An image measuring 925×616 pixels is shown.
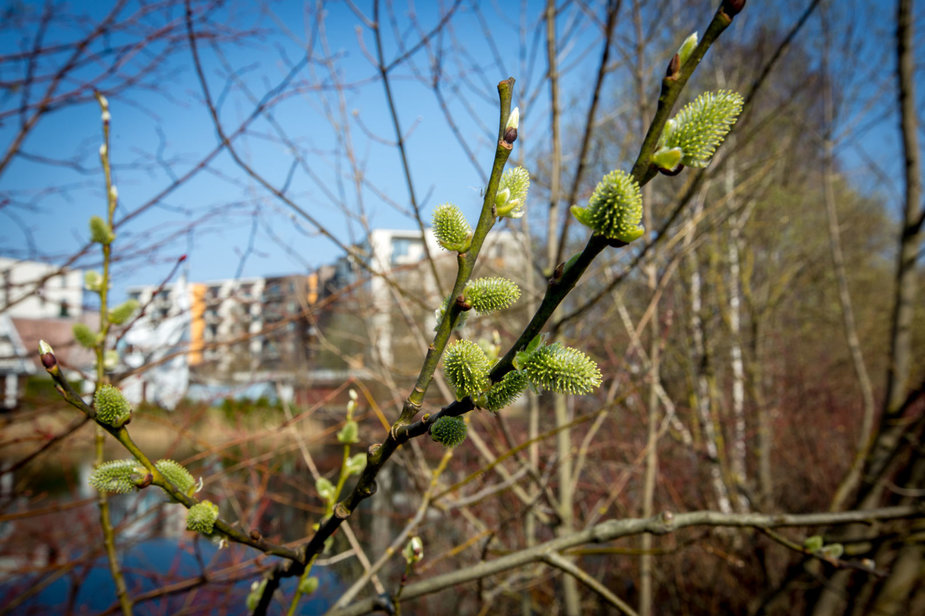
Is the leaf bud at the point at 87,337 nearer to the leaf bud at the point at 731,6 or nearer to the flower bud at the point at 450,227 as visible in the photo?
the flower bud at the point at 450,227

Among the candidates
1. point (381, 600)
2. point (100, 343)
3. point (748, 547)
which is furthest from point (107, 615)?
point (748, 547)

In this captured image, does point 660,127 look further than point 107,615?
No

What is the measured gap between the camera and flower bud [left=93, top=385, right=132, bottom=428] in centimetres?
65

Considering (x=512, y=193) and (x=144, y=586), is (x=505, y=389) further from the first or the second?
(x=144, y=586)

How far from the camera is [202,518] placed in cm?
69

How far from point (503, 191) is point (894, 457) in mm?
3386

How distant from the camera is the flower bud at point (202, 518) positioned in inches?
26.5

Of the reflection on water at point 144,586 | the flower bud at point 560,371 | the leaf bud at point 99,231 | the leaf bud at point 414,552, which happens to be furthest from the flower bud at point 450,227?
the reflection on water at point 144,586

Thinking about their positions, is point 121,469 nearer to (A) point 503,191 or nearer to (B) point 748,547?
(A) point 503,191

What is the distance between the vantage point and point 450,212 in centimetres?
60

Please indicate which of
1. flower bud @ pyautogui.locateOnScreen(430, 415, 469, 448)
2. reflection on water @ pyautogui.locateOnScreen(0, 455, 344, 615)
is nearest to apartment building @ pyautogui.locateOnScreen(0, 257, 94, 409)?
reflection on water @ pyautogui.locateOnScreen(0, 455, 344, 615)

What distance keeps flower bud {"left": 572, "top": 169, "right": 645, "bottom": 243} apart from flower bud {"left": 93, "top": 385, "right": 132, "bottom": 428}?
60 centimetres

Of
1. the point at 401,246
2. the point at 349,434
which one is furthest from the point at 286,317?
the point at 401,246

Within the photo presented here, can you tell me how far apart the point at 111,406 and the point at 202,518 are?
0.18 metres
